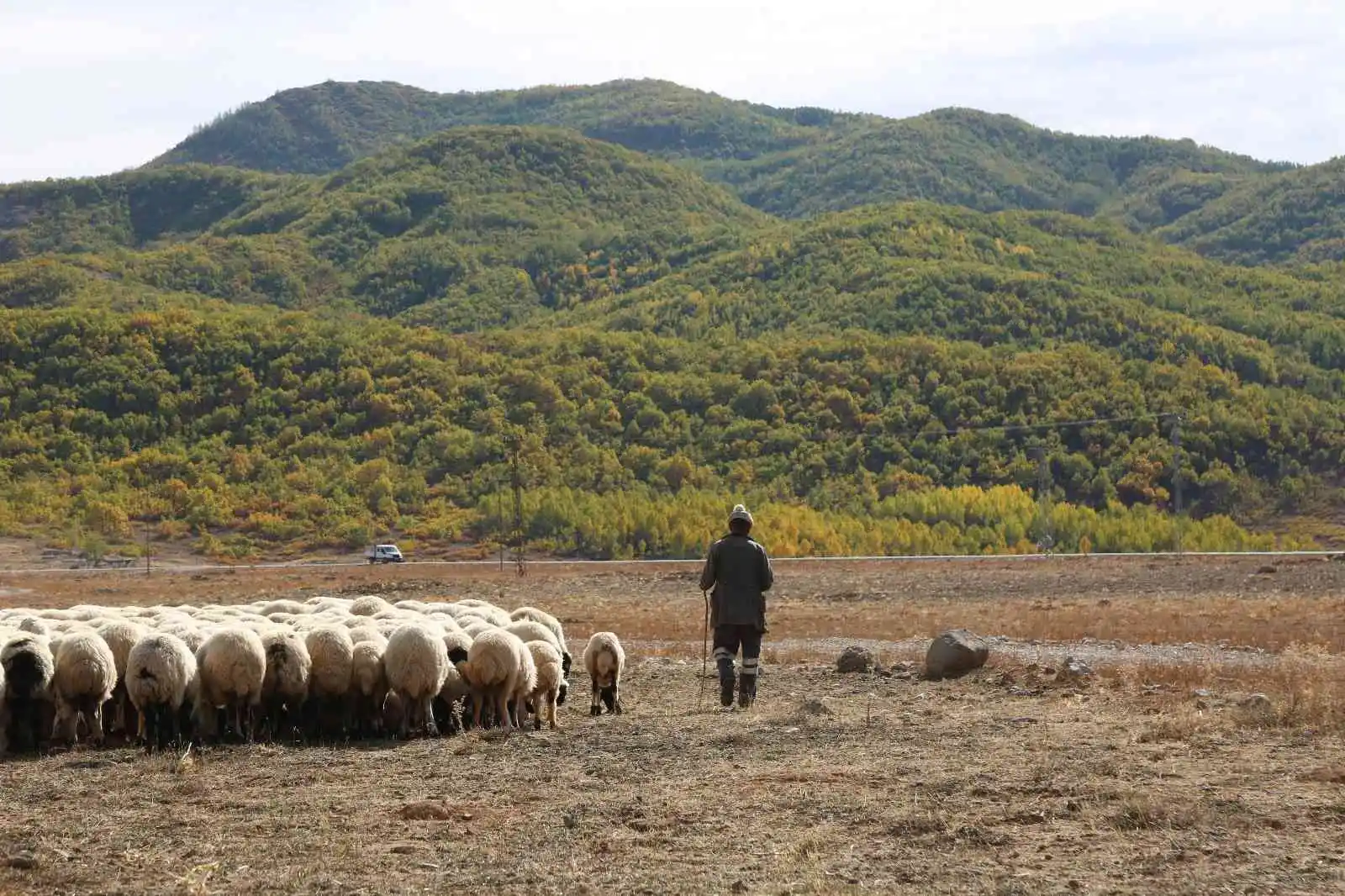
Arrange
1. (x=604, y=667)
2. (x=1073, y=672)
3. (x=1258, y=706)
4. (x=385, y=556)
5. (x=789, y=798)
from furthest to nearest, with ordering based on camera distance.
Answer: (x=385, y=556)
(x=1073, y=672)
(x=604, y=667)
(x=1258, y=706)
(x=789, y=798)

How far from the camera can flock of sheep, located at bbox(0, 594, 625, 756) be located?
1510cm

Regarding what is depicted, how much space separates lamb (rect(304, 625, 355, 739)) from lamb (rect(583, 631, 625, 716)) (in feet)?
9.50

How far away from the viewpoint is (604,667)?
1788 cm

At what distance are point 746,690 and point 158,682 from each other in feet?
19.3

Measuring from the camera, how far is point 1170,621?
93.2 feet

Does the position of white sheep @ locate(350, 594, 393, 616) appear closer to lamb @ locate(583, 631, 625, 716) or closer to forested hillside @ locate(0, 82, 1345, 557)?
lamb @ locate(583, 631, 625, 716)

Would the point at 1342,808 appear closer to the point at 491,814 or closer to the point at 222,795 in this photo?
the point at 491,814

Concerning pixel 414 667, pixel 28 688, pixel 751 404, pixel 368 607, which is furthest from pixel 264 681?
pixel 751 404

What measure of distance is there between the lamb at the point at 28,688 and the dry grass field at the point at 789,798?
91 cm

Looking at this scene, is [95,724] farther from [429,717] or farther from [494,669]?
[494,669]

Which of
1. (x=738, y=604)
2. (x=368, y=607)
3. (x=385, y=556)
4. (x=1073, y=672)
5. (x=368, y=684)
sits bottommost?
(x=385, y=556)

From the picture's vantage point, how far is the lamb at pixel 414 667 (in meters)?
15.6

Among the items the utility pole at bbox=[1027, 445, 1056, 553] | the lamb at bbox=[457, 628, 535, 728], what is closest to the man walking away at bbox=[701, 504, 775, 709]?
the lamb at bbox=[457, 628, 535, 728]

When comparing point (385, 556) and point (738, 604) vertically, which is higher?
point (738, 604)
